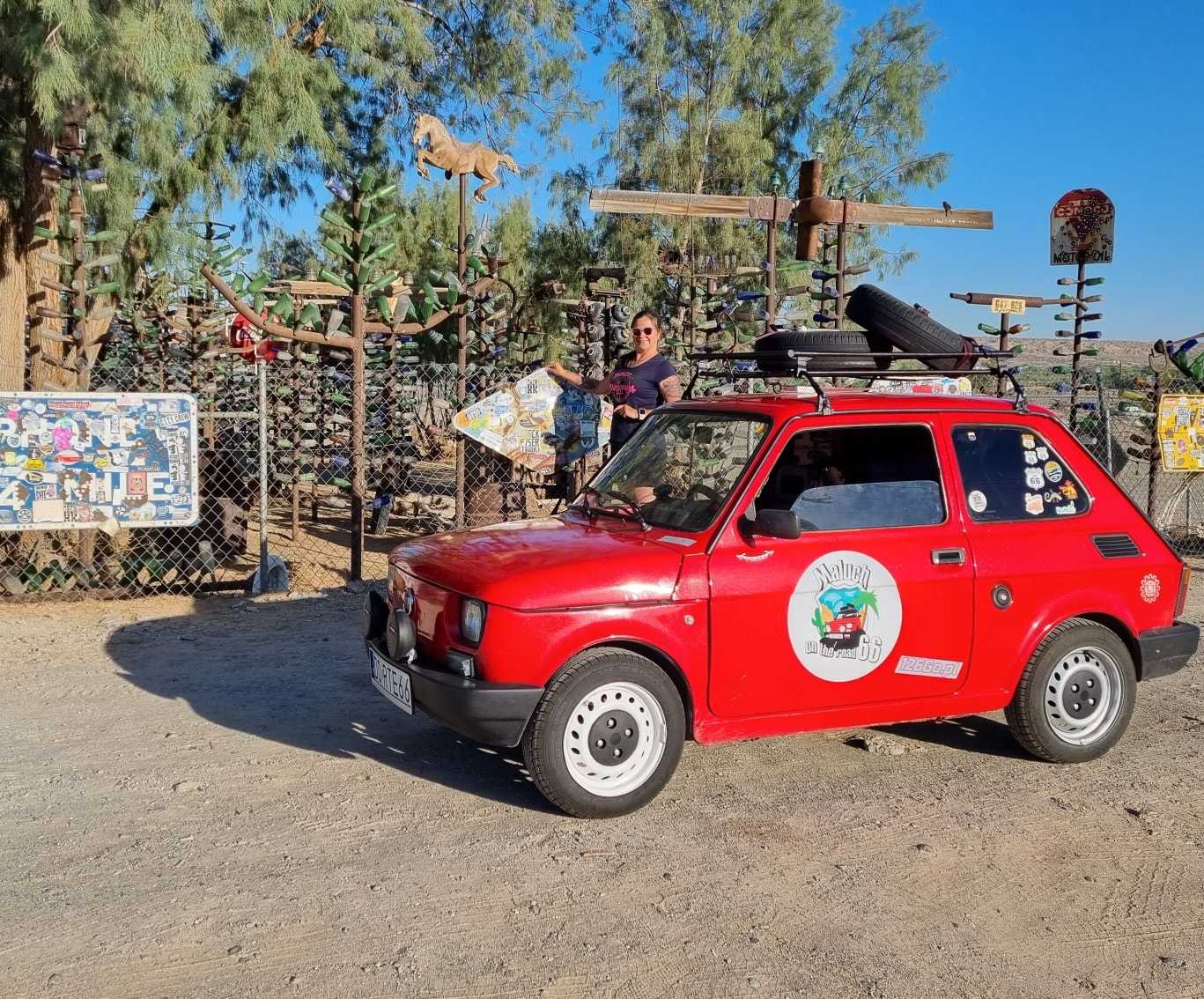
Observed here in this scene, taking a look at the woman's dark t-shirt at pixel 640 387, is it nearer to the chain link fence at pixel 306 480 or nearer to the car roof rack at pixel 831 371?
the chain link fence at pixel 306 480

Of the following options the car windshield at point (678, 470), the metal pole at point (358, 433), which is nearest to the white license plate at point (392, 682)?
the car windshield at point (678, 470)

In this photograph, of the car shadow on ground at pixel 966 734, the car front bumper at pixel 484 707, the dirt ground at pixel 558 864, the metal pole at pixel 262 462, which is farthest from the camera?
the metal pole at pixel 262 462

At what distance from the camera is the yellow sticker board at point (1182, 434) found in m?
11.4

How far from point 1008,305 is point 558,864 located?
9.74 m

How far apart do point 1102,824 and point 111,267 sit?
478 inches

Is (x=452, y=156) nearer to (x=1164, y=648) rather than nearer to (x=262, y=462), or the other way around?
(x=262, y=462)

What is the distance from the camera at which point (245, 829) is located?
4.39 m

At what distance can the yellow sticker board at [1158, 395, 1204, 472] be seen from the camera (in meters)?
11.4

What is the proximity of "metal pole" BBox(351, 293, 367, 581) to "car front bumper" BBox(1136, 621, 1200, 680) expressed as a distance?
5.94 m

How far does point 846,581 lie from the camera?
15.6 ft

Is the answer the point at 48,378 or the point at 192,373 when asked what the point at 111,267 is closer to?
the point at 192,373

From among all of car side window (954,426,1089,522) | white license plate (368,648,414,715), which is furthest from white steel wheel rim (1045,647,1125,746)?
white license plate (368,648,414,715)

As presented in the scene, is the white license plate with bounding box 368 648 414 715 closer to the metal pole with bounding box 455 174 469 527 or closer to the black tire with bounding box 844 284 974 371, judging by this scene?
the black tire with bounding box 844 284 974 371

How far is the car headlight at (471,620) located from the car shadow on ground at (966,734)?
7.83ft
